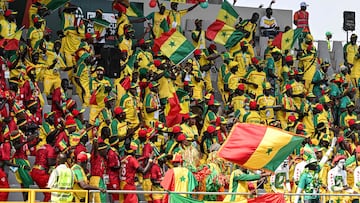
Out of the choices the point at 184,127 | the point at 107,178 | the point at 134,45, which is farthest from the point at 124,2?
the point at 107,178

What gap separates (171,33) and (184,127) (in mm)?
4174

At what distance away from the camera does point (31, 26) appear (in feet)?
85.6

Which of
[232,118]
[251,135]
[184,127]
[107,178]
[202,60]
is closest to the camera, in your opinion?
[251,135]

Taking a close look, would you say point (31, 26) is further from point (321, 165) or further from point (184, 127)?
point (321, 165)

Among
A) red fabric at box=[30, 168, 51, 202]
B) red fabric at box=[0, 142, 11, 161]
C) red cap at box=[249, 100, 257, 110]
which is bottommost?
red fabric at box=[30, 168, 51, 202]

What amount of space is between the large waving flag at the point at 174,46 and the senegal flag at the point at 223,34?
1.25m

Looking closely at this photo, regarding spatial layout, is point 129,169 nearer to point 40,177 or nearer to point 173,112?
point 40,177

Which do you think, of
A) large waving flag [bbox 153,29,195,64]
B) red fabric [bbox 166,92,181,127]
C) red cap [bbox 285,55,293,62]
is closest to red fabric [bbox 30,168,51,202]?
red fabric [bbox 166,92,181,127]

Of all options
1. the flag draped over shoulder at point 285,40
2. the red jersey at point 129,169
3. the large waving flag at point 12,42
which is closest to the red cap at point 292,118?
the flag draped over shoulder at point 285,40

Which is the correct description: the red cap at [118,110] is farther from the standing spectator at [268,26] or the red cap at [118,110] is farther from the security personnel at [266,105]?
the standing spectator at [268,26]

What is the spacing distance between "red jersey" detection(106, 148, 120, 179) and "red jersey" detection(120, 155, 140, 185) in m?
0.11

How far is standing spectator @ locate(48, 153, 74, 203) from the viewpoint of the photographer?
19.9 m

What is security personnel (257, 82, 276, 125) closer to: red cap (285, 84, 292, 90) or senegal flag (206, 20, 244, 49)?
red cap (285, 84, 292, 90)

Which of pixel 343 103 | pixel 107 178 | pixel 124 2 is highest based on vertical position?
pixel 124 2
